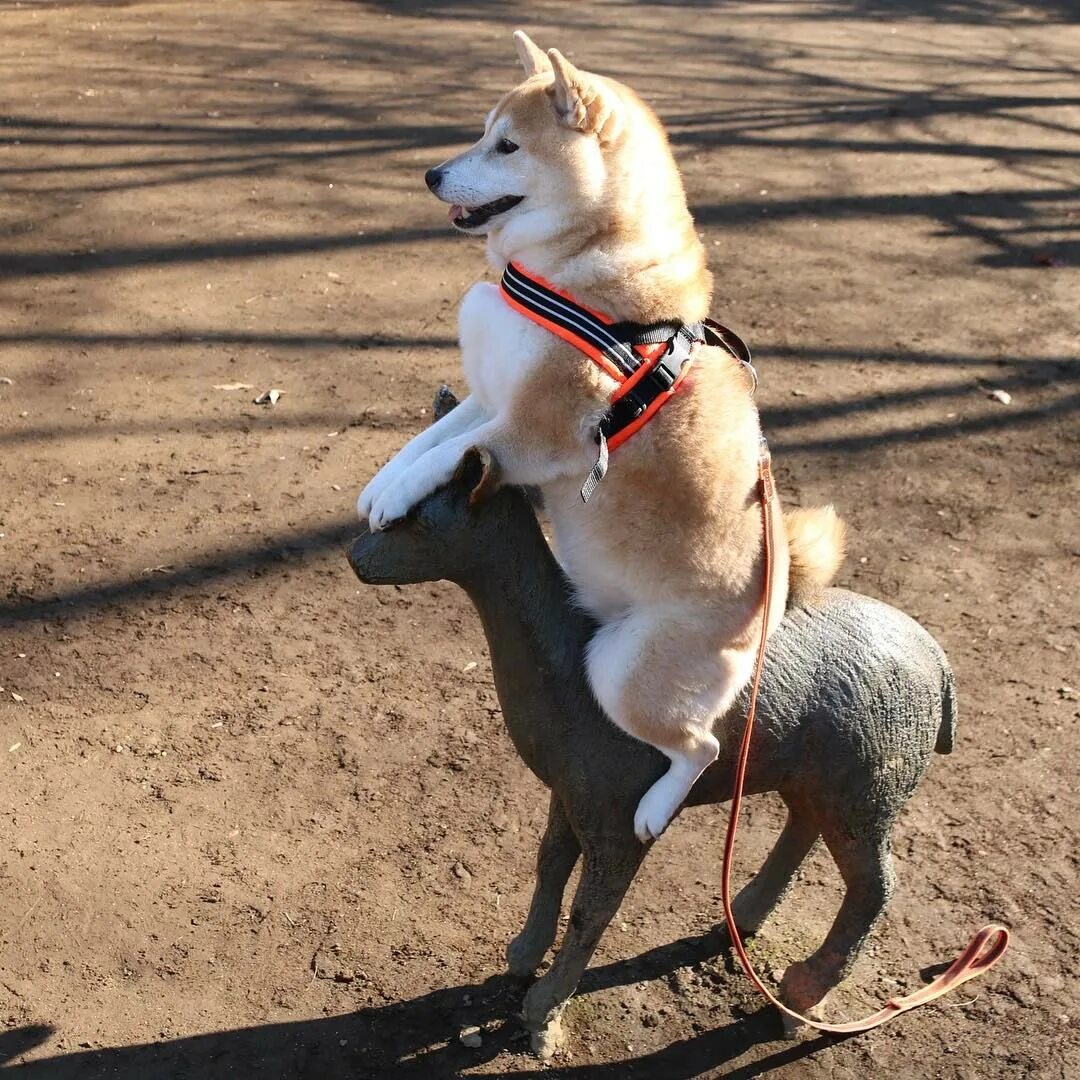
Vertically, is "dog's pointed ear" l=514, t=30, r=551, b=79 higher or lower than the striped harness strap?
higher

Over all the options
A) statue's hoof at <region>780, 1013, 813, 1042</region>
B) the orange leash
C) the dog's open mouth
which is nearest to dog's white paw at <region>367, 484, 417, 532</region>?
the dog's open mouth

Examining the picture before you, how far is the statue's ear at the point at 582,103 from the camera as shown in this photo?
2.95m

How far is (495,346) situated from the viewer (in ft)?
9.70

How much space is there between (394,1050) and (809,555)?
1.69 metres

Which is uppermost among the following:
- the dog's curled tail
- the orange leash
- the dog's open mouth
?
the dog's open mouth

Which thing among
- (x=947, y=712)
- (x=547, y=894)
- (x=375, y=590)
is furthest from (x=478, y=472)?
(x=375, y=590)

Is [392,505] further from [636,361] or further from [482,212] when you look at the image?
[482,212]

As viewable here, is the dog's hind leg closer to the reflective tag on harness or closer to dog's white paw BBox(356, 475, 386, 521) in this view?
the reflective tag on harness

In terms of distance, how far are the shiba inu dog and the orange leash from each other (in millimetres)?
28

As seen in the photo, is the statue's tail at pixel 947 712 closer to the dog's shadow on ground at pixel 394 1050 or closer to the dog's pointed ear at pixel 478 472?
the dog's shadow on ground at pixel 394 1050

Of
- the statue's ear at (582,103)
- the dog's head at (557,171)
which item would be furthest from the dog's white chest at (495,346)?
the statue's ear at (582,103)

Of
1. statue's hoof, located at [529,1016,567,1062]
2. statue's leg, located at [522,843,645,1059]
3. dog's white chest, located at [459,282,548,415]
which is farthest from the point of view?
statue's hoof, located at [529,1016,567,1062]

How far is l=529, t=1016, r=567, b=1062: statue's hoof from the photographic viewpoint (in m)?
3.39

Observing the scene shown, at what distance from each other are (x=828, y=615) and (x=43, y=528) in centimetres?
356
